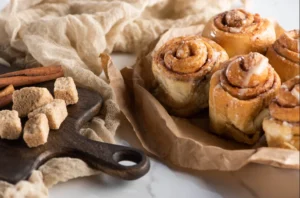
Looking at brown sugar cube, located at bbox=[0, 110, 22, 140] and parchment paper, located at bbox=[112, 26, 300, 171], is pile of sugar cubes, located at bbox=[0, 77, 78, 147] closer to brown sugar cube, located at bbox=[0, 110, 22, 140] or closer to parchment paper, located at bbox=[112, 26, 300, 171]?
brown sugar cube, located at bbox=[0, 110, 22, 140]

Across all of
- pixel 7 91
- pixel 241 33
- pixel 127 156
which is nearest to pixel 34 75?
pixel 7 91

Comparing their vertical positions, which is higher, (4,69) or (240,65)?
(240,65)

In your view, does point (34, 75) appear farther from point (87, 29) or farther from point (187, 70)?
point (187, 70)

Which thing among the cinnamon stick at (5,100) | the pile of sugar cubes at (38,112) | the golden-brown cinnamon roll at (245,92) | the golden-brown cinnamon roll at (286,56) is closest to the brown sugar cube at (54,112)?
the pile of sugar cubes at (38,112)

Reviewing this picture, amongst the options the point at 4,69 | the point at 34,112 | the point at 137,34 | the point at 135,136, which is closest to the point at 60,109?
the point at 34,112

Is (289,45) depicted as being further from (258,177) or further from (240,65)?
(258,177)

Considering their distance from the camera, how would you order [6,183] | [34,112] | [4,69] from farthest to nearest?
[4,69], [34,112], [6,183]

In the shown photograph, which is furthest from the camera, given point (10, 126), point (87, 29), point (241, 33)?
point (87, 29)
